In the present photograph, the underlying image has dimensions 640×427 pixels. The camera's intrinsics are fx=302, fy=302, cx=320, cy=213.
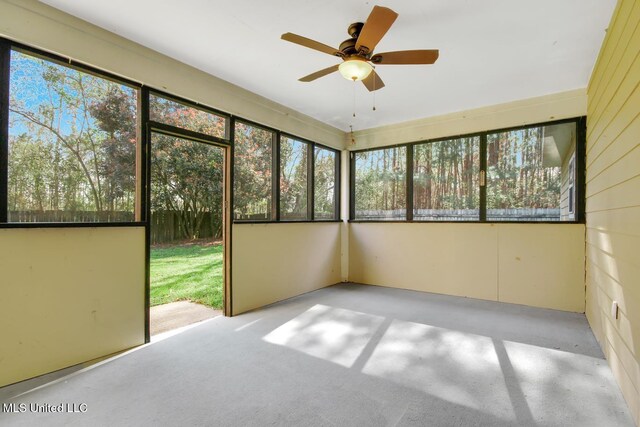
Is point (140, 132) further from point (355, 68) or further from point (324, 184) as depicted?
point (324, 184)

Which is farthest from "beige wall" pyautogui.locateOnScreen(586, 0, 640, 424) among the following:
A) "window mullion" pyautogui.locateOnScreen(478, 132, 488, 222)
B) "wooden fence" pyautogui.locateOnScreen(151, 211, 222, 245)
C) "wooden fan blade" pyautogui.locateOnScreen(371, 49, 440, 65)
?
"wooden fence" pyautogui.locateOnScreen(151, 211, 222, 245)

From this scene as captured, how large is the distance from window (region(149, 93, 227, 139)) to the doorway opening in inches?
8.0

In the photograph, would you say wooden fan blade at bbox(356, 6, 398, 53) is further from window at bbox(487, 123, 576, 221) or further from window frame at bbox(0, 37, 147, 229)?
window at bbox(487, 123, 576, 221)

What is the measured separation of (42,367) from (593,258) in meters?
4.88

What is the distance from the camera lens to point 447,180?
458 cm

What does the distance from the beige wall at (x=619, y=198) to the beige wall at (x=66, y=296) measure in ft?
11.8

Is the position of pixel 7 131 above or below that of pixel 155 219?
above

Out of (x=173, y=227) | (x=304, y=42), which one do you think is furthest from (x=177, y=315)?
(x=304, y=42)

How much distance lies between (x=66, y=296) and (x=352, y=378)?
2.25 metres

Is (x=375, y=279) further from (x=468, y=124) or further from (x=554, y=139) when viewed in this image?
(x=554, y=139)

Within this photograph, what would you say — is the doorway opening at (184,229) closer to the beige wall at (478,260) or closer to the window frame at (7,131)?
the window frame at (7,131)

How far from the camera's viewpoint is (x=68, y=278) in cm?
233

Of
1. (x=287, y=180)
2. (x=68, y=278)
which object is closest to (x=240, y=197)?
(x=287, y=180)

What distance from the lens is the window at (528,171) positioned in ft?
12.6
